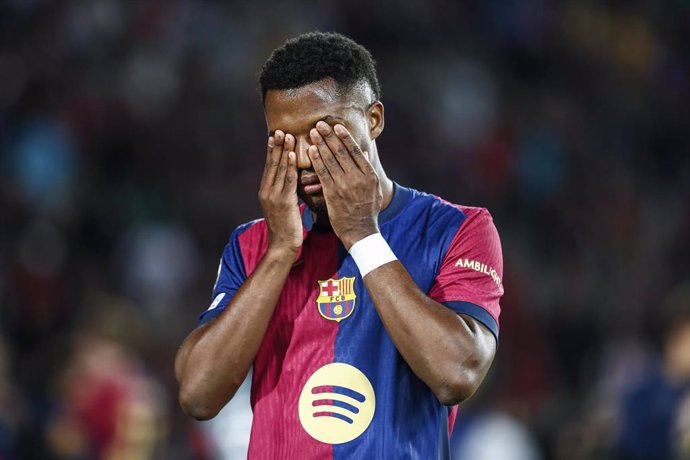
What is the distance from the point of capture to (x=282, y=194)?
309cm

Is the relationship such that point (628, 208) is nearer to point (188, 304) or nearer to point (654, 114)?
point (654, 114)

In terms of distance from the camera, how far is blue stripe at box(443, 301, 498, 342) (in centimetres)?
302

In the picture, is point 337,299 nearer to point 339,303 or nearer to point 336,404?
point 339,303

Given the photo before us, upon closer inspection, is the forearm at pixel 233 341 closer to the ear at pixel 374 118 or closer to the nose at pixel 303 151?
the nose at pixel 303 151

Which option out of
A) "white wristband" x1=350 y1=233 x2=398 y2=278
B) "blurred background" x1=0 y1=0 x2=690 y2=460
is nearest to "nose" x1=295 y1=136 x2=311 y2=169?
"white wristband" x1=350 y1=233 x2=398 y2=278

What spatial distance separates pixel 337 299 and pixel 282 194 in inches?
12.3

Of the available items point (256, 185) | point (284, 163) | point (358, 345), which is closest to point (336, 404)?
point (358, 345)

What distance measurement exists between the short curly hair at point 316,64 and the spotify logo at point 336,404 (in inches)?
29.5

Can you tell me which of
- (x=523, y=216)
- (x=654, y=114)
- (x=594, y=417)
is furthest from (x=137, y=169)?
(x=654, y=114)

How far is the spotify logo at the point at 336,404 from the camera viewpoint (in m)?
2.99

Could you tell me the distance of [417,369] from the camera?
2885 mm

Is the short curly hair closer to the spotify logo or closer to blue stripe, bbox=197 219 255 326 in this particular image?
blue stripe, bbox=197 219 255 326

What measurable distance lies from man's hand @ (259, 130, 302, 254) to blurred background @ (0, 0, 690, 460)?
404 centimetres

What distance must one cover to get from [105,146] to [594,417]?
15.6 ft
